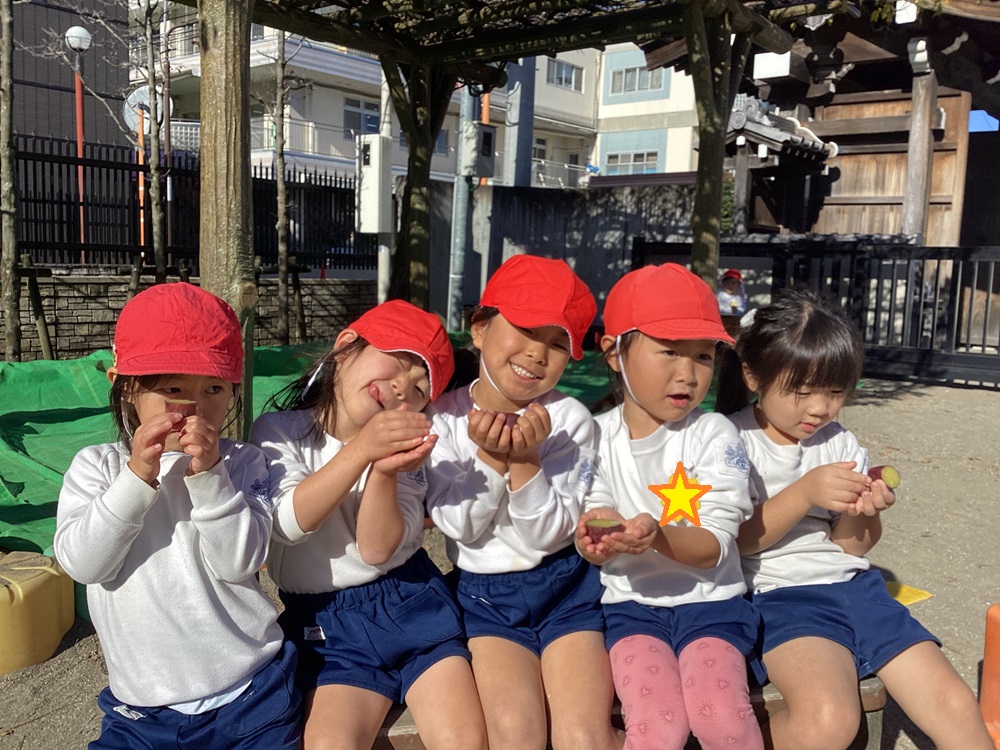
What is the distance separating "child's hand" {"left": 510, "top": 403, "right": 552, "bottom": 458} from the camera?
75.2 inches

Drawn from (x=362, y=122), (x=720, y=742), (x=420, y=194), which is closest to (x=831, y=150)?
(x=420, y=194)

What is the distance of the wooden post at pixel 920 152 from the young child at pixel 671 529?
9380 mm

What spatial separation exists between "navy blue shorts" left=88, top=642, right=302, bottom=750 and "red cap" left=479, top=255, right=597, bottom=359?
3.31 ft

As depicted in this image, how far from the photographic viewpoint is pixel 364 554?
78.5 inches

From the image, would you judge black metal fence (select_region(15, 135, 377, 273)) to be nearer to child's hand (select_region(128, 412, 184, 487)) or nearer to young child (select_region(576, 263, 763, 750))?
young child (select_region(576, 263, 763, 750))

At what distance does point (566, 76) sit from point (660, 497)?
140 feet

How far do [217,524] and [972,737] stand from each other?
1.81 m

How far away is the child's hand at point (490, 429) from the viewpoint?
189 cm

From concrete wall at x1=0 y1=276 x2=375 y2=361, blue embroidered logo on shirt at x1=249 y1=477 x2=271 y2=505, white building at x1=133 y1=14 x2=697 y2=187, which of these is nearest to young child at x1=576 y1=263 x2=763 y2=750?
blue embroidered logo on shirt at x1=249 y1=477 x2=271 y2=505

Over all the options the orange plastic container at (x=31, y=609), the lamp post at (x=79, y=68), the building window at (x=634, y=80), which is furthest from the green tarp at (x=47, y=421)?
the building window at (x=634, y=80)

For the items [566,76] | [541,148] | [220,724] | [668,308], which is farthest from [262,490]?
[566,76]

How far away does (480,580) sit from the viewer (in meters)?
2.23

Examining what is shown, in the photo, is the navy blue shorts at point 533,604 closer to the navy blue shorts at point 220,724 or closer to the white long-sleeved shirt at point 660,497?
the white long-sleeved shirt at point 660,497

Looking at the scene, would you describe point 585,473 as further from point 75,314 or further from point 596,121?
point 596,121
